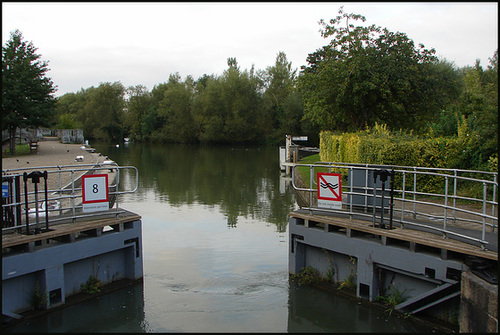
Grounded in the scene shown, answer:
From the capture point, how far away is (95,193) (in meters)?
9.46

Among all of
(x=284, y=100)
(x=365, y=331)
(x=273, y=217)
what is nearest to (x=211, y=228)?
(x=273, y=217)

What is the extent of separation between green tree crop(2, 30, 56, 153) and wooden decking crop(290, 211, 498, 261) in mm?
32773

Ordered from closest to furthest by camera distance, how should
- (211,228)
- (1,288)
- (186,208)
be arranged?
(1,288)
(211,228)
(186,208)

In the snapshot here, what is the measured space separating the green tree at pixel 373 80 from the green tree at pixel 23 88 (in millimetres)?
22515

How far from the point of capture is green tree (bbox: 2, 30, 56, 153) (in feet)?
117

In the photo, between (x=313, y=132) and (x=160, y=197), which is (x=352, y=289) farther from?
(x=313, y=132)

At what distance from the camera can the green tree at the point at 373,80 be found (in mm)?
25812

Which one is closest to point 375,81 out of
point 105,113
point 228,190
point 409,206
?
point 228,190

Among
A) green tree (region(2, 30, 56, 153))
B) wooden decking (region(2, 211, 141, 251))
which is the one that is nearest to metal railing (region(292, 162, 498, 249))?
wooden decking (region(2, 211, 141, 251))

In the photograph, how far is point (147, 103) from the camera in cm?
9475

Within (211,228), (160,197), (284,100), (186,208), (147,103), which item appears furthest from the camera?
(147,103)

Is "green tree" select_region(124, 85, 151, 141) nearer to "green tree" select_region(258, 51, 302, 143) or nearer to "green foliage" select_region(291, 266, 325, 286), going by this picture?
"green tree" select_region(258, 51, 302, 143)

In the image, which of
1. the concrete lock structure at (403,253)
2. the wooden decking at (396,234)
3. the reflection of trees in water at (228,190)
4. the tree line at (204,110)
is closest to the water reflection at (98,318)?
the concrete lock structure at (403,253)

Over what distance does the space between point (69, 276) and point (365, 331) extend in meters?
5.60
